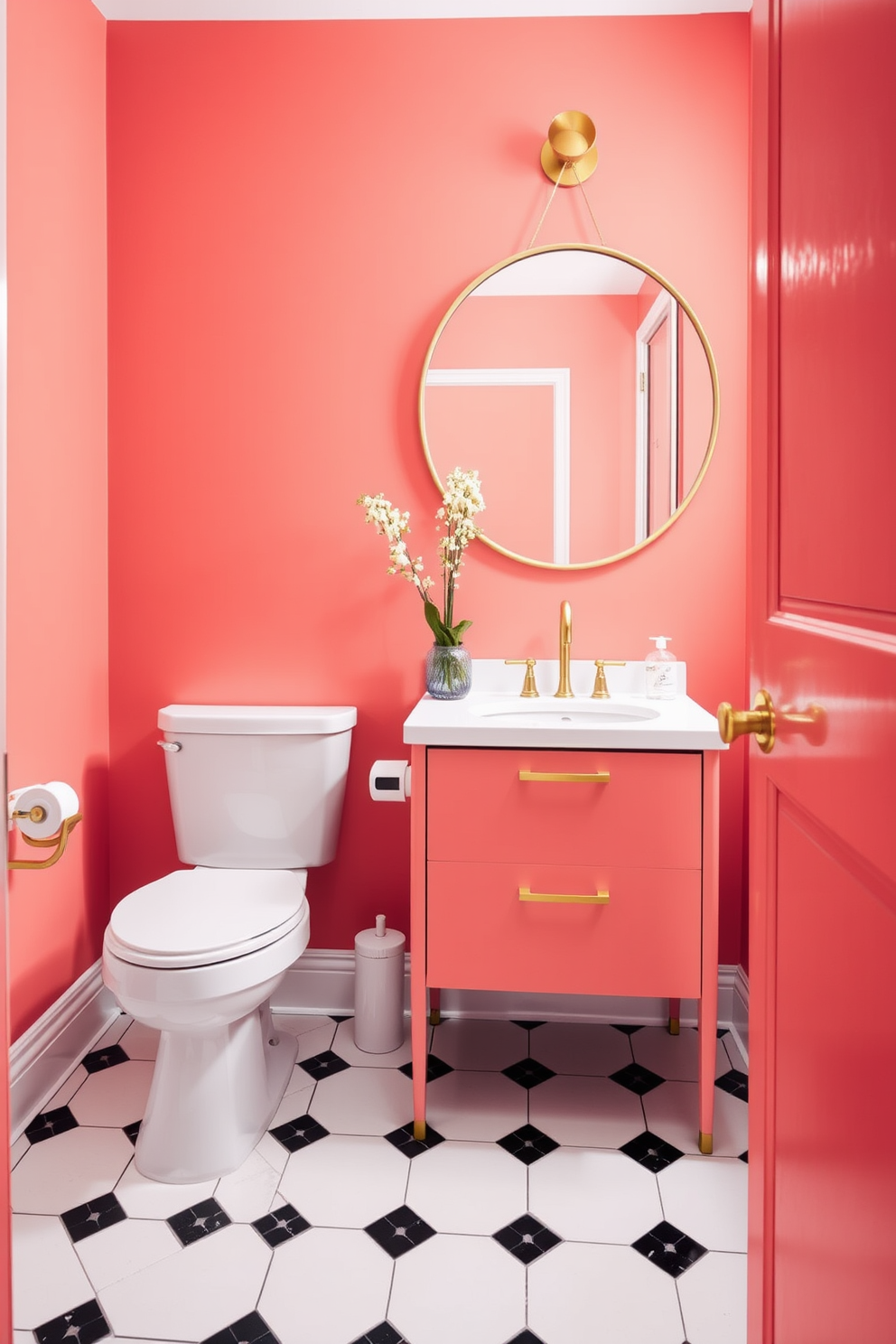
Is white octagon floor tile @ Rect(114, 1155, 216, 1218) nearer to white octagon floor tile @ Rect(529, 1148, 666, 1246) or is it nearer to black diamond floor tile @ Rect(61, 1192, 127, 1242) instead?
black diamond floor tile @ Rect(61, 1192, 127, 1242)

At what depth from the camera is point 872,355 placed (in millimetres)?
672

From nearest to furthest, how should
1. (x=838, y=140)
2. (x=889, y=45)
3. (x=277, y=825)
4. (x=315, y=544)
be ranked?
(x=889, y=45) → (x=838, y=140) → (x=277, y=825) → (x=315, y=544)

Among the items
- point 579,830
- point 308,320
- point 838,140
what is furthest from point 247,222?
point 838,140

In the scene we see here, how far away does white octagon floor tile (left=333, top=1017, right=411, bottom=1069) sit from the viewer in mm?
2131

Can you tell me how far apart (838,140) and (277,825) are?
1.79m

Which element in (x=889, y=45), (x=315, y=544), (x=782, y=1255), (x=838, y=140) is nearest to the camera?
(x=889, y=45)

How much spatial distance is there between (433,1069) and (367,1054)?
170 mm

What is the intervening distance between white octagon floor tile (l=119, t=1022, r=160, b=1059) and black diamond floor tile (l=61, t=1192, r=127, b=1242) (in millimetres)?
507

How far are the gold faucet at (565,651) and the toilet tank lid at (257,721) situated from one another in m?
0.51

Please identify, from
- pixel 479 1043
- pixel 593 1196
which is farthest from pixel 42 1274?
pixel 479 1043

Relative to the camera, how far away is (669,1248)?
1.54 meters

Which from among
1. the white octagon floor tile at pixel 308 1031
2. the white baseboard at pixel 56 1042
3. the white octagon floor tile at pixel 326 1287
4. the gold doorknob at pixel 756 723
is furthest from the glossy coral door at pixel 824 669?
the white baseboard at pixel 56 1042

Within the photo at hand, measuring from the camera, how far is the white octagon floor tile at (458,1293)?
137cm

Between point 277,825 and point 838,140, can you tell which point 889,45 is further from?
point 277,825
